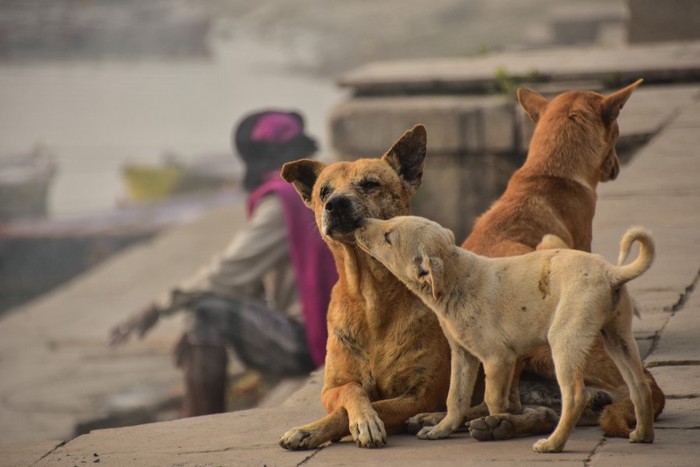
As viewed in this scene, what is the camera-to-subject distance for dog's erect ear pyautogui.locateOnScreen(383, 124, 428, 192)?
211 inches

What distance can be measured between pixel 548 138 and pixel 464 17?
35.2m

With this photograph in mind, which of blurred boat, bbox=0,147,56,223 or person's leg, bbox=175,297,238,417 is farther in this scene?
blurred boat, bbox=0,147,56,223

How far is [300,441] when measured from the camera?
504 cm

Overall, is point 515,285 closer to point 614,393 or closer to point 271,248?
point 614,393

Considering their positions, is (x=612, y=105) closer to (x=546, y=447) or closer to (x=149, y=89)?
(x=546, y=447)

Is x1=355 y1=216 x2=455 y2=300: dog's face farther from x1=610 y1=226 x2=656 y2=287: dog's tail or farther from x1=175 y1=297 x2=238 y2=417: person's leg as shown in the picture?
x1=175 y1=297 x2=238 y2=417: person's leg

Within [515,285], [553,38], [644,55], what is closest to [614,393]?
[515,285]

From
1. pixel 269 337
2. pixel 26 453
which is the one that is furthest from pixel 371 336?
pixel 269 337

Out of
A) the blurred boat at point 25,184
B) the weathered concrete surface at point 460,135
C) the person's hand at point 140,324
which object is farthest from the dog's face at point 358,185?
the blurred boat at point 25,184

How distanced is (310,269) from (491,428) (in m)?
4.41

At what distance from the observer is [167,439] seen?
5598 millimetres

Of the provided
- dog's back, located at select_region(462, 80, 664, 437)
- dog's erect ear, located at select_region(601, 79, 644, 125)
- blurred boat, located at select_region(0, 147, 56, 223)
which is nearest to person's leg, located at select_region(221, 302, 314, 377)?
dog's back, located at select_region(462, 80, 664, 437)

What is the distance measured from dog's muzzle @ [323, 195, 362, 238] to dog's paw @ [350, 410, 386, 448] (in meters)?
0.70

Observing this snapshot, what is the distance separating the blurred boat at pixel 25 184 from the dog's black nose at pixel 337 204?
83.2 ft
